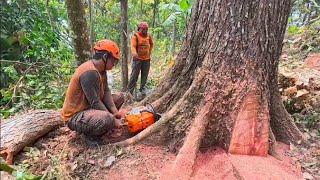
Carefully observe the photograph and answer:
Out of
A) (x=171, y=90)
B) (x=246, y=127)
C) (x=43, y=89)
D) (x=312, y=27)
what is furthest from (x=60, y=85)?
(x=312, y=27)

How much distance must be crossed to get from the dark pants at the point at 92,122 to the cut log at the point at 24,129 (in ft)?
1.64

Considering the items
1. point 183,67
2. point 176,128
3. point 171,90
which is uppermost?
point 183,67

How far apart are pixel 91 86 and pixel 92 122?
1.32ft

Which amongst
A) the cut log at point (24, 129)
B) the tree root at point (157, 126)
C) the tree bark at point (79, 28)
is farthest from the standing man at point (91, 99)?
the tree bark at point (79, 28)

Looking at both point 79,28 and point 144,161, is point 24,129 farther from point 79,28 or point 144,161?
point 79,28

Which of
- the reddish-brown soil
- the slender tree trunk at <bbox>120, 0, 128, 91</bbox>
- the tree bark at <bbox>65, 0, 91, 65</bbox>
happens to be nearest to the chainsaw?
the reddish-brown soil

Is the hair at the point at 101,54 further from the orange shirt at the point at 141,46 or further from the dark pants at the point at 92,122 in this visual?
the orange shirt at the point at 141,46

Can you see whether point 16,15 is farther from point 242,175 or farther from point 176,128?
point 242,175

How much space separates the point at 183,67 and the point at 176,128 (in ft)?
2.50

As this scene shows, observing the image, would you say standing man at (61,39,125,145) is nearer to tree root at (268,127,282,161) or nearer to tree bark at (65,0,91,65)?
tree root at (268,127,282,161)

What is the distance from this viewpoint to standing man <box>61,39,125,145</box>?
159 inches

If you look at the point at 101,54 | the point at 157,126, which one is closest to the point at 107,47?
the point at 101,54

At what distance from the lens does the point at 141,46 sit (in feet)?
27.4

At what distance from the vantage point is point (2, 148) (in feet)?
13.2
